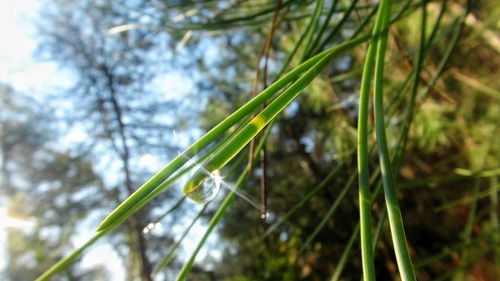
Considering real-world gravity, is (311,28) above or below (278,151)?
above

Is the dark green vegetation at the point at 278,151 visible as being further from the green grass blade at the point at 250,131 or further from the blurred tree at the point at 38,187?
the green grass blade at the point at 250,131

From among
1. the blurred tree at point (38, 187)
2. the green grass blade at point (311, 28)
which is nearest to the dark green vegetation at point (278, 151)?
the blurred tree at point (38, 187)

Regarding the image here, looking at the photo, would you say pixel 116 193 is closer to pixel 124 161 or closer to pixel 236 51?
pixel 124 161

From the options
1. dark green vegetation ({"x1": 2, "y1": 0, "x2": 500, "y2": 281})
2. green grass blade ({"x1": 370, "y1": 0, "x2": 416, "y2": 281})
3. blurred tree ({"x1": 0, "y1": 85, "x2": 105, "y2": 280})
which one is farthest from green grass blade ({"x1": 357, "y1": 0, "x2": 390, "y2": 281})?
blurred tree ({"x1": 0, "y1": 85, "x2": 105, "y2": 280})

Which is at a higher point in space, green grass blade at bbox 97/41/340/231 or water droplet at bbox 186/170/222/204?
green grass blade at bbox 97/41/340/231

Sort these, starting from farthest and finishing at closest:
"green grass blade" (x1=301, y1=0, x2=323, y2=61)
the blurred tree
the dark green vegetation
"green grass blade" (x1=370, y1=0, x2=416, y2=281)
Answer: the blurred tree < the dark green vegetation < "green grass blade" (x1=301, y1=0, x2=323, y2=61) < "green grass blade" (x1=370, y1=0, x2=416, y2=281)

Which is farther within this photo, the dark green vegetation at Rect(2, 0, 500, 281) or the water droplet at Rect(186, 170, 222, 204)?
the dark green vegetation at Rect(2, 0, 500, 281)

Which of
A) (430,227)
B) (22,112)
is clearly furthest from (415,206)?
(22,112)

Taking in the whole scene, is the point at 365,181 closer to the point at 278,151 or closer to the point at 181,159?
the point at 181,159

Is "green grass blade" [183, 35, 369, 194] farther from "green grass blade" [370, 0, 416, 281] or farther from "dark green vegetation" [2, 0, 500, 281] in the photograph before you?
"dark green vegetation" [2, 0, 500, 281]

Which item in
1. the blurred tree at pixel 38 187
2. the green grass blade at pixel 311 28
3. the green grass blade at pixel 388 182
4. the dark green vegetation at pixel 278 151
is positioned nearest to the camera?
the green grass blade at pixel 388 182

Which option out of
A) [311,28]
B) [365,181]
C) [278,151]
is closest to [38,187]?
[278,151]
